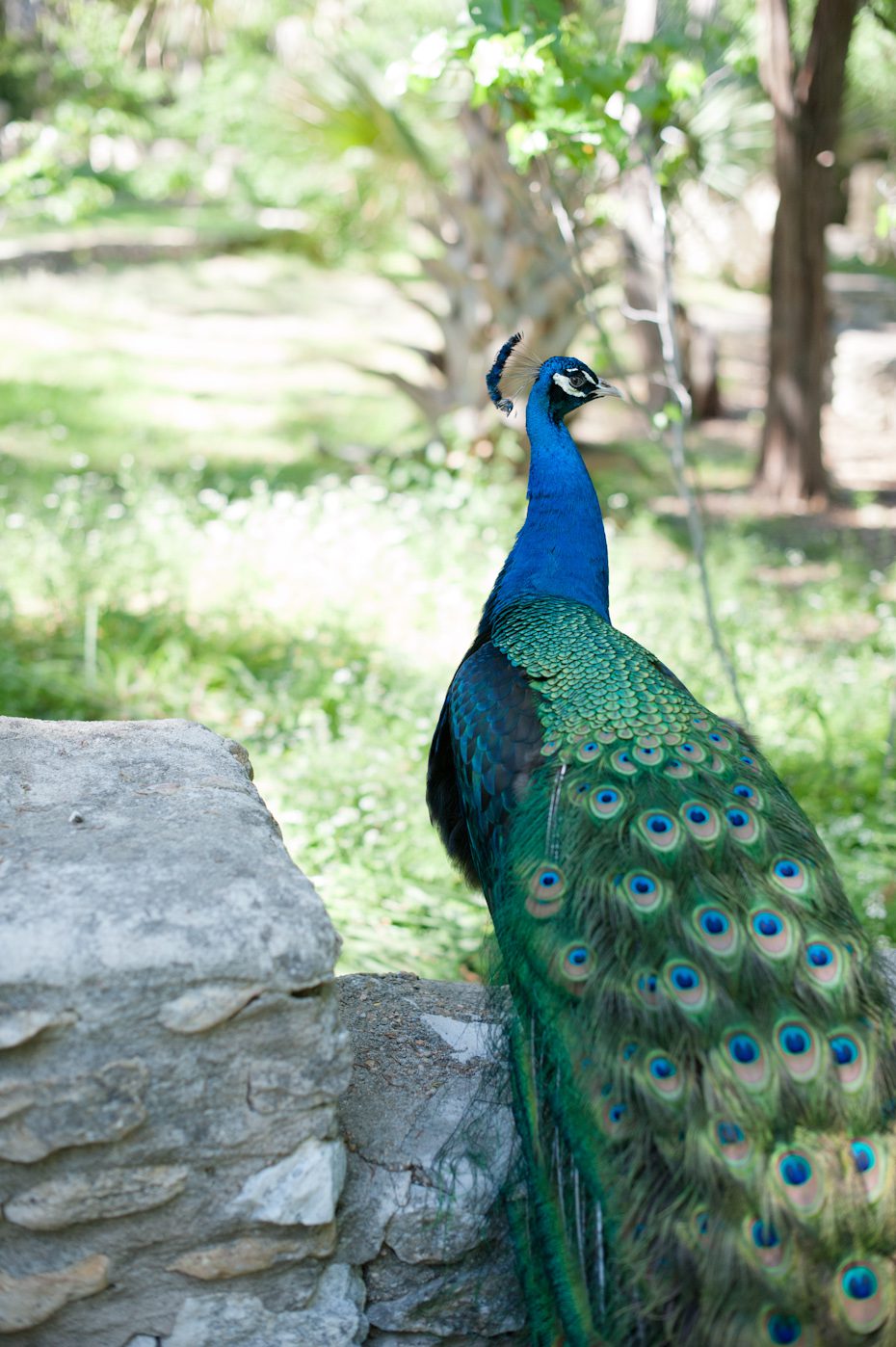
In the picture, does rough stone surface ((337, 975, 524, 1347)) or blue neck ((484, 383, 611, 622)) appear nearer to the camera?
rough stone surface ((337, 975, 524, 1347))

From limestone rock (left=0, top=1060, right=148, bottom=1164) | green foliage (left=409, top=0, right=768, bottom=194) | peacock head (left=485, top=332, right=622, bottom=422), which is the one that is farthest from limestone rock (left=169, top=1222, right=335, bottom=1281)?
green foliage (left=409, top=0, right=768, bottom=194)

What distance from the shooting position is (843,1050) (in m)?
1.84

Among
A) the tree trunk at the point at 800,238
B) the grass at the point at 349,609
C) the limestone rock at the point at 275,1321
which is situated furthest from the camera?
the tree trunk at the point at 800,238

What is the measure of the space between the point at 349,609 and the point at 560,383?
224 centimetres

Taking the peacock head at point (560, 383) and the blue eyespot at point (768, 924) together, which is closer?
the blue eyespot at point (768, 924)

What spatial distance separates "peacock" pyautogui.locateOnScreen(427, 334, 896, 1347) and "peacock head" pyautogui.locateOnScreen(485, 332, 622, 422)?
1.11 m

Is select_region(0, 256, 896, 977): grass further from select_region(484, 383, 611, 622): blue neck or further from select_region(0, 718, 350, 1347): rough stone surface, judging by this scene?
select_region(0, 718, 350, 1347): rough stone surface

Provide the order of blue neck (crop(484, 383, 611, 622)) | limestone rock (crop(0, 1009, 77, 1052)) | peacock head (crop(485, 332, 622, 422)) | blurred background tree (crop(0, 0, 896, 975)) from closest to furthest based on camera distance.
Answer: limestone rock (crop(0, 1009, 77, 1052)) → blue neck (crop(484, 383, 611, 622)) → peacock head (crop(485, 332, 622, 422)) → blurred background tree (crop(0, 0, 896, 975))

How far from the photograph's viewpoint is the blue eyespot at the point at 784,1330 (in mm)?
1650

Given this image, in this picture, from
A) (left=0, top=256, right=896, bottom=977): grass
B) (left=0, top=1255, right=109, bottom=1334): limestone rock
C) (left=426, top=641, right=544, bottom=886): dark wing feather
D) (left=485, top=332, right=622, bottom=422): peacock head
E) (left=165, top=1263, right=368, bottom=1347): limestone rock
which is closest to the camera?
(left=0, top=1255, right=109, bottom=1334): limestone rock

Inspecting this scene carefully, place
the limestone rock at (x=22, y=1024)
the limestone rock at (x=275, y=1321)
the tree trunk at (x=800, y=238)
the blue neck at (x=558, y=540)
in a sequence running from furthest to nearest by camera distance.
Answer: the tree trunk at (x=800, y=238) → the blue neck at (x=558, y=540) → the limestone rock at (x=275, y=1321) → the limestone rock at (x=22, y=1024)

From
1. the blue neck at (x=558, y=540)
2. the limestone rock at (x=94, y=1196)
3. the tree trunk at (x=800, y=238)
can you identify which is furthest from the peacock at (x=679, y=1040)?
the tree trunk at (x=800, y=238)

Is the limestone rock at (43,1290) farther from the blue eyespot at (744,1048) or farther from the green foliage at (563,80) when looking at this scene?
the green foliage at (563,80)

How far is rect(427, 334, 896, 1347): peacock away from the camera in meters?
1.69
